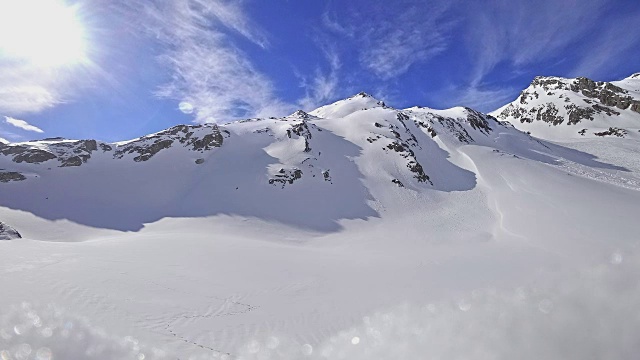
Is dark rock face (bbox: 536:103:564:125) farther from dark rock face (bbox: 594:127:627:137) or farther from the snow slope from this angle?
the snow slope

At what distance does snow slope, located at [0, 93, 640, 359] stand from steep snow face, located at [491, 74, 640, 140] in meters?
41.0

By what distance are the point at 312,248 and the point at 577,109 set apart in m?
112

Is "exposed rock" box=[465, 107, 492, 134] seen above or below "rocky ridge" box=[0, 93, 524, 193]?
above

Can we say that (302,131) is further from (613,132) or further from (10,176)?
(613,132)

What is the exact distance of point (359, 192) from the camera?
37.7 m

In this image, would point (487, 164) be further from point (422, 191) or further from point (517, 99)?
point (517, 99)

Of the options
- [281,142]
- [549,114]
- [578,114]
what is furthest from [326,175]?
[549,114]

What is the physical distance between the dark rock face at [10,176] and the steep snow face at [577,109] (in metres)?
117

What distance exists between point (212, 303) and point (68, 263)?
732 centimetres

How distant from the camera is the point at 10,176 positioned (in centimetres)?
3956

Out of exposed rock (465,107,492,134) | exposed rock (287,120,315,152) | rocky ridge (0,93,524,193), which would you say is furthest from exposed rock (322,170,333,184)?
exposed rock (465,107,492,134)

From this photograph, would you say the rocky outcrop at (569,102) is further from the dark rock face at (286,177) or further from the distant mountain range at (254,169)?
the dark rock face at (286,177)

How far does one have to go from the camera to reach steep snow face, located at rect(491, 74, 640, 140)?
87.0 m

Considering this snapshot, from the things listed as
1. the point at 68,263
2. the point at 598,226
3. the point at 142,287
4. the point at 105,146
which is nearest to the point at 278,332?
the point at 142,287
